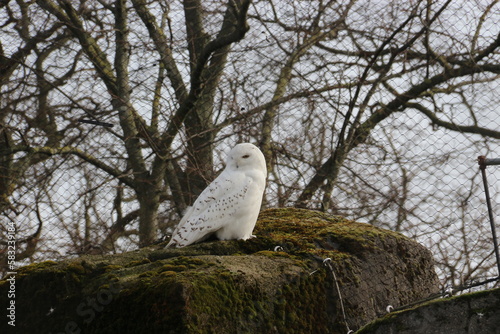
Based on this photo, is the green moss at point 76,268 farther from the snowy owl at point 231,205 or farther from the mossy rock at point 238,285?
the snowy owl at point 231,205

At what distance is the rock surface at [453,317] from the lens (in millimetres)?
2420

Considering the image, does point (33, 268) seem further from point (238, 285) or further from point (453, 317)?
point (453, 317)

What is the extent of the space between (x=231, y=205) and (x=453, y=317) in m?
1.29

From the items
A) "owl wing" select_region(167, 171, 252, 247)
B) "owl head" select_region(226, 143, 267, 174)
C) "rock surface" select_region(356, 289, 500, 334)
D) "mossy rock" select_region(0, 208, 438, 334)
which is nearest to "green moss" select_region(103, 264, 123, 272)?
"mossy rock" select_region(0, 208, 438, 334)

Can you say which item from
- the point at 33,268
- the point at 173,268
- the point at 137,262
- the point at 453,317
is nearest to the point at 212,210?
the point at 137,262

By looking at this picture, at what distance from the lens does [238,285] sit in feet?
9.16

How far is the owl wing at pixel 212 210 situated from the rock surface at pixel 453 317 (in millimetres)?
1130

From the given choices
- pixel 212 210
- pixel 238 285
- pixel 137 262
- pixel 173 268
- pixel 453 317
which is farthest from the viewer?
pixel 212 210

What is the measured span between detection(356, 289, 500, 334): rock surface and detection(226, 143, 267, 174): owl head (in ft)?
4.24

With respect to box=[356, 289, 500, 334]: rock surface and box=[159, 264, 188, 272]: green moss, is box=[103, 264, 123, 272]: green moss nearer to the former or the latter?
box=[159, 264, 188, 272]: green moss

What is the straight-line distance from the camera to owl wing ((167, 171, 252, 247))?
3389mm

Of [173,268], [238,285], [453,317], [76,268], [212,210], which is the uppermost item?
[212,210]

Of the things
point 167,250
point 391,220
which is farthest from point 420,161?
point 167,250

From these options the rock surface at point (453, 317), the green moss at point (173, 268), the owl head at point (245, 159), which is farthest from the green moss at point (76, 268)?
the rock surface at point (453, 317)
